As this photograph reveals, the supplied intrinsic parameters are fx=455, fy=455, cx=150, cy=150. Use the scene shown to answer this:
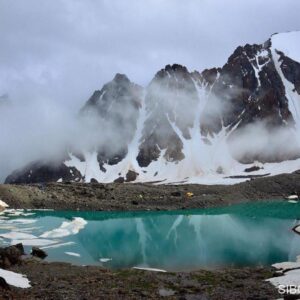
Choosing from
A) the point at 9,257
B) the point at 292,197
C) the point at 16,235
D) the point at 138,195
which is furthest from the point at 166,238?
the point at 292,197

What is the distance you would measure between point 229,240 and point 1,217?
5477 cm

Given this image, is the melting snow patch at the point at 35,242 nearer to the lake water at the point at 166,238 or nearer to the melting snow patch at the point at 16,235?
the lake water at the point at 166,238

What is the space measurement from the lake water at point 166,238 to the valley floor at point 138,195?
1239 cm

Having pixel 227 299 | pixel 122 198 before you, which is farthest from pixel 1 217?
pixel 227 299

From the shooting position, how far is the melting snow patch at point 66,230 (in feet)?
236

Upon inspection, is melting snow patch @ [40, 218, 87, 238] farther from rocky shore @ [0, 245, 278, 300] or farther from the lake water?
rocky shore @ [0, 245, 278, 300]

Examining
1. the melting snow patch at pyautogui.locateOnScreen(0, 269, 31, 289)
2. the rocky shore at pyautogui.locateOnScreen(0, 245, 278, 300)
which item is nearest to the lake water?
the rocky shore at pyautogui.locateOnScreen(0, 245, 278, 300)

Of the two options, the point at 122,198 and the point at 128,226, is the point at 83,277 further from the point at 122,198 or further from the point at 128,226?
the point at 122,198

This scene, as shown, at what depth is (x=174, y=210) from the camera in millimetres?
126062

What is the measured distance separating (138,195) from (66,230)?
194 ft

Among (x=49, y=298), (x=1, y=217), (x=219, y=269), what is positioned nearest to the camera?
(x=49, y=298)

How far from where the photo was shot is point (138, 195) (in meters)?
136

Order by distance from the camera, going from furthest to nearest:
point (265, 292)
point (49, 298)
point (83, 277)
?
point (83, 277) → point (265, 292) → point (49, 298)

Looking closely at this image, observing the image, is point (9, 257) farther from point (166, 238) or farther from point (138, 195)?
point (138, 195)
